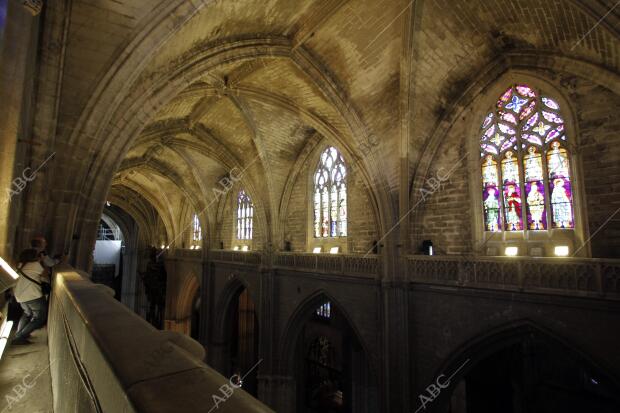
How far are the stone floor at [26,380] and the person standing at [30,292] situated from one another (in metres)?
0.23

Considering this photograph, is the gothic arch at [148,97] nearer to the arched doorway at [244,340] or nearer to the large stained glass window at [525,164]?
the large stained glass window at [525,164]

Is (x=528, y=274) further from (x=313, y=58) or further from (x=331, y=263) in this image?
(x=313, y=58)

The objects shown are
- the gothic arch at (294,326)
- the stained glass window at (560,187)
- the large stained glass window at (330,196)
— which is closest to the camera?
the stained glass window at (560,187)

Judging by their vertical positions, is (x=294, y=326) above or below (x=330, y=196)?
below

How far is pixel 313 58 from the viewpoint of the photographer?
902cm

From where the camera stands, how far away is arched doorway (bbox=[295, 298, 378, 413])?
548 inches

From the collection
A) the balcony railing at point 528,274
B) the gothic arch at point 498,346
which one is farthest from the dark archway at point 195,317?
the gothic arch at point 498,346

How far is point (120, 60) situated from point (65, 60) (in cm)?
77

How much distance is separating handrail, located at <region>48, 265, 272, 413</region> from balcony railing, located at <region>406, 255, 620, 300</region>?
7.10 metres

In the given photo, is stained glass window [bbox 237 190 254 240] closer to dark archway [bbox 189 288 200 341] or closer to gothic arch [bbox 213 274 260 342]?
gothic arch [bbox 213 274 260 342]

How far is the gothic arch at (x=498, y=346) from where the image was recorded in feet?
21.2

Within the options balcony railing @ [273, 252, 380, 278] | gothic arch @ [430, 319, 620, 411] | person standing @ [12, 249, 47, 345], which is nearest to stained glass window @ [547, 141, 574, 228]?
gothic arch @ [430, 319, 620, 411]

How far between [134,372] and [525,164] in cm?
915

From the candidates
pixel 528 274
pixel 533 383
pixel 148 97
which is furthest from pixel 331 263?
pixel 533 383
